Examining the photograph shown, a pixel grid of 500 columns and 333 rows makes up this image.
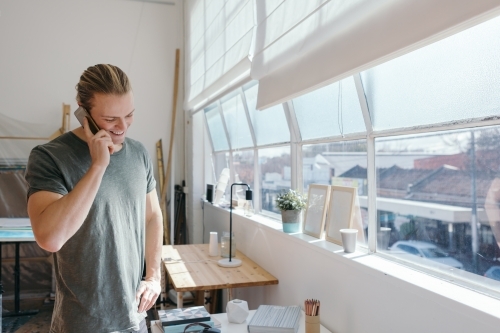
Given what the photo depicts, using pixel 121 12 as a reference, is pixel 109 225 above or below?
below

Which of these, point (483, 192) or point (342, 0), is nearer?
point (483, 192)

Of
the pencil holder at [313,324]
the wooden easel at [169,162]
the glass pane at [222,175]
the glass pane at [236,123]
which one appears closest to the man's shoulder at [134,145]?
the pencil holder at [313,324]

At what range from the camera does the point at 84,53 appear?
5.05 metres

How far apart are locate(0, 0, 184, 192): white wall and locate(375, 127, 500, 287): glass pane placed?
3.87 m

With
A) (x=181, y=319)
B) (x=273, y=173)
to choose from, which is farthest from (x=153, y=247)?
(x=273, y=173)

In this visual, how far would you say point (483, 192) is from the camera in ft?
4.47

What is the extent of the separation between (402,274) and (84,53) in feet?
15.4

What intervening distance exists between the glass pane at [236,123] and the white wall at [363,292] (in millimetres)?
1214

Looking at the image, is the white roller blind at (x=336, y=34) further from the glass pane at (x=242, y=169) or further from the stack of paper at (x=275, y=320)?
the glass pane at (x=242, y=169)

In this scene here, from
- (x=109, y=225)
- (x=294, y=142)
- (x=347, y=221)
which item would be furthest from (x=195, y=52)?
(x=109, y=225)

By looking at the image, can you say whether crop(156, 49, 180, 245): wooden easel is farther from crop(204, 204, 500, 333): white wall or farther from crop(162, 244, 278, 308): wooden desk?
crop(204, 204, 500, 333): white wall

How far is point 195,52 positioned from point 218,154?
120cm

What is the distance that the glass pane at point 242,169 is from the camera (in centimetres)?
380

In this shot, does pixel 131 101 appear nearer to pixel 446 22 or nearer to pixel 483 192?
pixel 446 22
